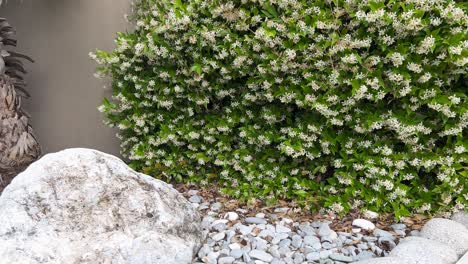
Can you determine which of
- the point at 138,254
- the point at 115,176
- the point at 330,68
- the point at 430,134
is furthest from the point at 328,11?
the point at 138,254

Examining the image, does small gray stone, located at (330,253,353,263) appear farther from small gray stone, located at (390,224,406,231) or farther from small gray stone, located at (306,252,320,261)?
small gray stone, located at (390,224,406,231)

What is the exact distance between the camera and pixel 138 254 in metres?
2.54

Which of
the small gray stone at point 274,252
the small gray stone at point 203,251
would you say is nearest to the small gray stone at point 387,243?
the small gray stone at point 274,252

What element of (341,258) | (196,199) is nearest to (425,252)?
(341,258)

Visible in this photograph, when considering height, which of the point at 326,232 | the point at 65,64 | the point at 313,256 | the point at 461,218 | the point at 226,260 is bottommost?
the point at 226,260

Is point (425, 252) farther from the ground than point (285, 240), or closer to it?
farther from the ground

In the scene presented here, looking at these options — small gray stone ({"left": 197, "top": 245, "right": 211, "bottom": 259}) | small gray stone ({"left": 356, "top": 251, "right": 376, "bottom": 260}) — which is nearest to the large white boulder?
small gray stone ({"left": 197, "top": 245, "right": 211, "bottom": 259})

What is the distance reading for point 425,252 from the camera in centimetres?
258

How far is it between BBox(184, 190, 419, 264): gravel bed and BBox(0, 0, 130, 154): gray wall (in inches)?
92.6

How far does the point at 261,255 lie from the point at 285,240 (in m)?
0.25

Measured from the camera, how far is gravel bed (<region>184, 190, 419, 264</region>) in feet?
9.34

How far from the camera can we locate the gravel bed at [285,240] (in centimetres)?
285

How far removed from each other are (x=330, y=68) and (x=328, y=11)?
40cm

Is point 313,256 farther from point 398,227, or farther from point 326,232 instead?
point 398,227
